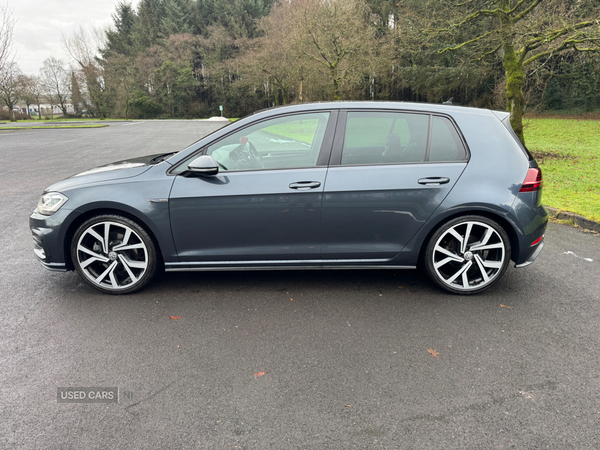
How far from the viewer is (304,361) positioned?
288 cm

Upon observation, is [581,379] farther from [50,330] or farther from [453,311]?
[50,330]

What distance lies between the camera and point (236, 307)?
3.66 metres

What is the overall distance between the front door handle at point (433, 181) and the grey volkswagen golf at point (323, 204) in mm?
12

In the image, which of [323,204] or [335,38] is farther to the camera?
[335,38]

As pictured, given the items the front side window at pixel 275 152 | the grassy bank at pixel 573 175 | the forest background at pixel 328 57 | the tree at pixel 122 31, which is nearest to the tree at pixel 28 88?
the forest background at pixel 328 57

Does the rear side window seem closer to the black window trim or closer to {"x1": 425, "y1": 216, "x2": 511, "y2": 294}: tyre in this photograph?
the black window trim

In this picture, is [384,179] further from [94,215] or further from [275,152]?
[94,215]

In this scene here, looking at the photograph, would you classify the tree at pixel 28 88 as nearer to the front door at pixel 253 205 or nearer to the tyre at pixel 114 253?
the tyre at pixel 114 253

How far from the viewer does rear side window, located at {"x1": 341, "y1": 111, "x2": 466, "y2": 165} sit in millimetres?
3758

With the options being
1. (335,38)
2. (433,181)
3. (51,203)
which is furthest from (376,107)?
(335,38)

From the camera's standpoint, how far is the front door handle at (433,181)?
12.0 ft

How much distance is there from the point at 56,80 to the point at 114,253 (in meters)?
76.0

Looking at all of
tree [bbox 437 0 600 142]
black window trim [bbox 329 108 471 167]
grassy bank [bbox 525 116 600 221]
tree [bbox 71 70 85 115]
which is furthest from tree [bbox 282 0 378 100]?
tree [bbox 71 70 85 115]

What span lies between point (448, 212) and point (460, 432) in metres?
1.95
